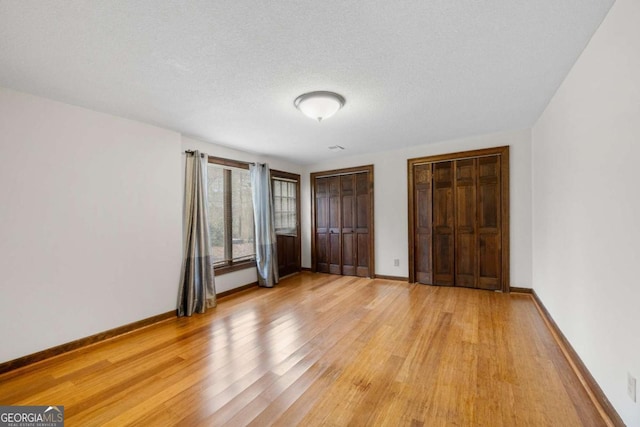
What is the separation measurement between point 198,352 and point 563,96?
4.06m

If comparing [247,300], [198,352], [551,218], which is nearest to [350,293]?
[247,300]

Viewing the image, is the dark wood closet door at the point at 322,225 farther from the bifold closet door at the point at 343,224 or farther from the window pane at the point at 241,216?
the window pane at the point at 241,216

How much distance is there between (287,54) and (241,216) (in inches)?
122

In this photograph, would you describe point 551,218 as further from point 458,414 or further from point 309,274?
point 309,274

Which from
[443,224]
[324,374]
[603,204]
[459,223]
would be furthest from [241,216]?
[603,204]

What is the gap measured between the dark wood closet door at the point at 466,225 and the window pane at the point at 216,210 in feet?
12.5

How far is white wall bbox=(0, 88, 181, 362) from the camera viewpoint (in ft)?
7.29

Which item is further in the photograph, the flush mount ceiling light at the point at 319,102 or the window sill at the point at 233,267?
the window sill at the point at 233,267

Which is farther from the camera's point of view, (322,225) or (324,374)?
(322,225)

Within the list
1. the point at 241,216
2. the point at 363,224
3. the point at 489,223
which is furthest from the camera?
the point at 363,224

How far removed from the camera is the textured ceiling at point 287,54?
1436mm

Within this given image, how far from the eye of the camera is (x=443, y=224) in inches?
170

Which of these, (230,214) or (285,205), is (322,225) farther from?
(230,214)

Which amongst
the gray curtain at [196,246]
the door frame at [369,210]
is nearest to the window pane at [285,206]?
the door frame at [369,210]
